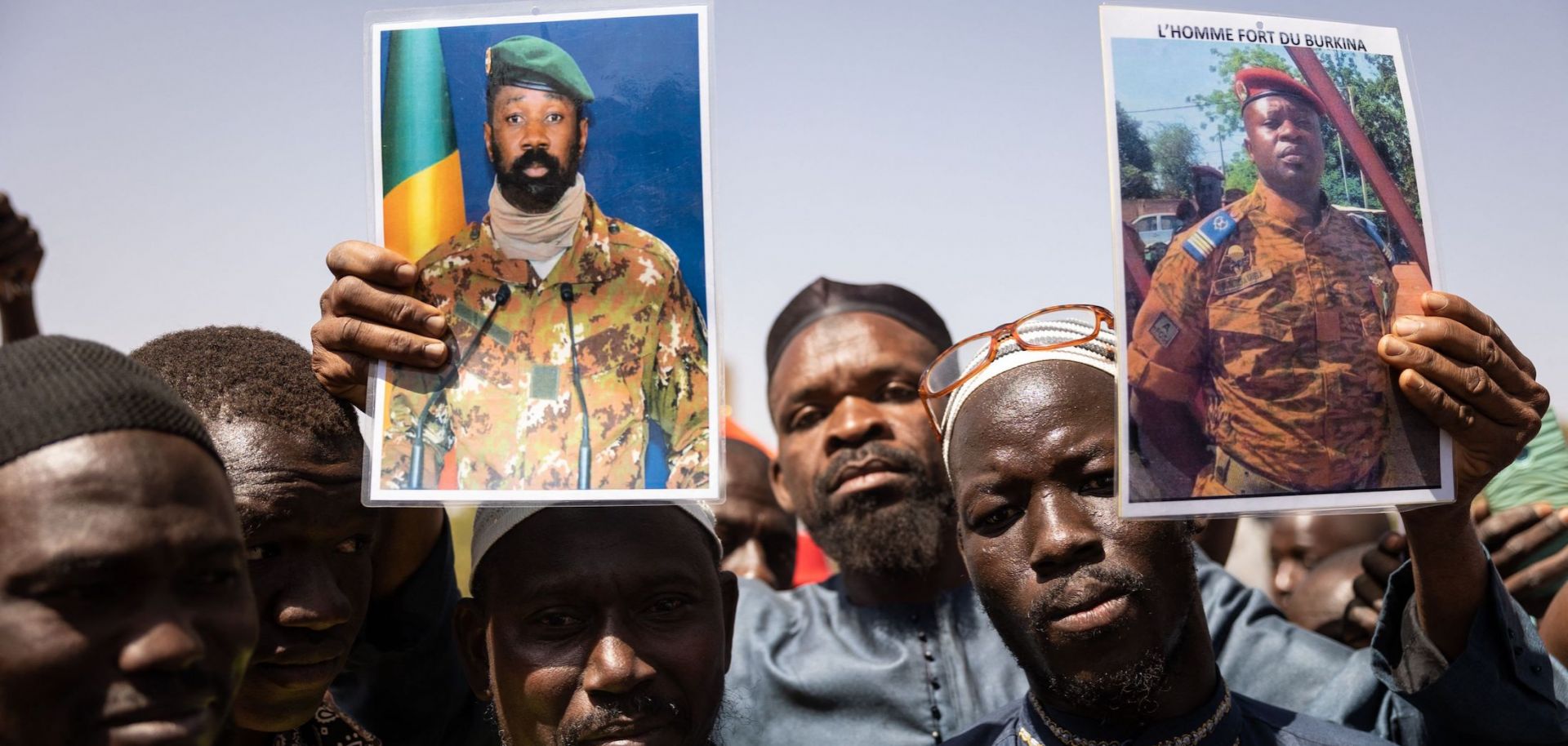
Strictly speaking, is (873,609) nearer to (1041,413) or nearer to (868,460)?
(868,460)

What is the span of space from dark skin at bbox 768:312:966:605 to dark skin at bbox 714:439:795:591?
1.17m

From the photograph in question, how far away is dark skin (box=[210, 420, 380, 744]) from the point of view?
2.68 m

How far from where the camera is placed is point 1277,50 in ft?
9.08

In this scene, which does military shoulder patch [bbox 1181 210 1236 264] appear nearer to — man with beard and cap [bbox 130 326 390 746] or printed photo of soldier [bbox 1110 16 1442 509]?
printed photo of soldier [bbox 1110 16 1442 509]

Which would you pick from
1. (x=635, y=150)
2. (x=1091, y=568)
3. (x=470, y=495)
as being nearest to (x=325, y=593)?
(x=470, y=495)

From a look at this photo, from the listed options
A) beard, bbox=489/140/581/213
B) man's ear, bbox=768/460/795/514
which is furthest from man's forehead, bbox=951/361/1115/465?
man's ear, bbox=768/460/795/514

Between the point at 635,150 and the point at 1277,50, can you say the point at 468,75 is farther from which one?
the point at 1277,50

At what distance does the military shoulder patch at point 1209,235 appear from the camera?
2637 mm

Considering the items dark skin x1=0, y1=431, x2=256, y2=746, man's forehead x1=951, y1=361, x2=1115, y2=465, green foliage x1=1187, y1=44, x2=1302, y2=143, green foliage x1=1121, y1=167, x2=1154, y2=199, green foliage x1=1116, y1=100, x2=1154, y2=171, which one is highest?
green foliage x1=1187, y1=44, x2=1302, y2=143

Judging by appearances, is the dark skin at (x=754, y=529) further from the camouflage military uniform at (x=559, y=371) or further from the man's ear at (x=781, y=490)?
the camouflage military uniform at (x=559, y=371)

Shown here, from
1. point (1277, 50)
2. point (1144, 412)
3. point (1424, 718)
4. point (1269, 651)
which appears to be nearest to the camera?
point (1144, 412)

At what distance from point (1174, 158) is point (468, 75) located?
1.50 m

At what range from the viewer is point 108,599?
5.86 feet

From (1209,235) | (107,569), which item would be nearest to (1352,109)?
(1209,235)
